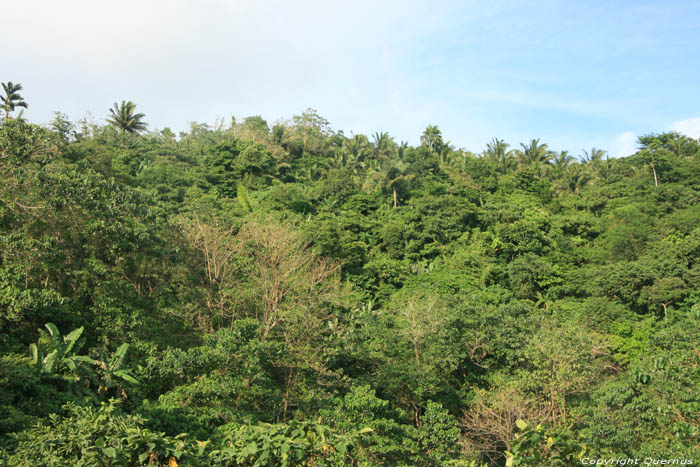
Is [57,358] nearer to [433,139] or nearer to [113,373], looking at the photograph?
[113,373]

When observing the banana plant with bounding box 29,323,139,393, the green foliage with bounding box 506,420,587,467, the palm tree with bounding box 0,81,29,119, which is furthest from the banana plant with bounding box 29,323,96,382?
the palm tree with bounding box 0,81,29,119

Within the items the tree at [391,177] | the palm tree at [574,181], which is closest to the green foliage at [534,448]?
the tree at [391,177]

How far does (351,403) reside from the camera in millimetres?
11422

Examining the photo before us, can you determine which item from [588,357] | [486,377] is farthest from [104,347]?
[588,357]

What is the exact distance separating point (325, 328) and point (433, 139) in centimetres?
3063

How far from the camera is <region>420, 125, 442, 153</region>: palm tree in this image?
1657 inches

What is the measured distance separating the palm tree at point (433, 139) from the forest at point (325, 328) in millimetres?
12758

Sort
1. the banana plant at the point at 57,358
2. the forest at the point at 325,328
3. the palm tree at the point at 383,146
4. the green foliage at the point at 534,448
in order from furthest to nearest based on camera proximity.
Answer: the palm tree at the point at 383,146 → the banana plant at the point at 57,358 → the forest at the point at 325,328 → the green foliage at the point at 534,448

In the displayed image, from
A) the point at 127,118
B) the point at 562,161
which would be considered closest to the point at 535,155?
the point at 562,161

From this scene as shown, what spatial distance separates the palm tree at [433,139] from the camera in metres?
42.1

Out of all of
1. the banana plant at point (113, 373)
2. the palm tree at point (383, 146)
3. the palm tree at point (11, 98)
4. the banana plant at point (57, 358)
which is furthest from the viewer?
the palm tree at point (383, 146)

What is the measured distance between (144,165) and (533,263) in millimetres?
22894

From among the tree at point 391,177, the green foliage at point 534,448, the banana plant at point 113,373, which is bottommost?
the banana plant at point 113,373

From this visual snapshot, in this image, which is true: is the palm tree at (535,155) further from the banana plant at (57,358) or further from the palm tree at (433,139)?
the banana plant at (57,358)
